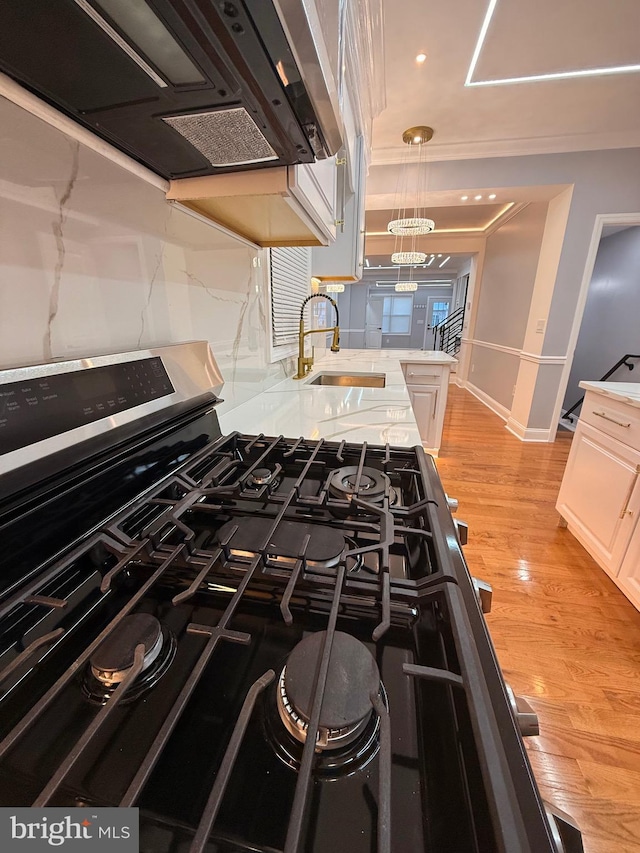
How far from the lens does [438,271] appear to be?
8938 millimetres

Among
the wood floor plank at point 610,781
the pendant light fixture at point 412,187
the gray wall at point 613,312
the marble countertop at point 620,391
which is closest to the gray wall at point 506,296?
the gray wall at point 613,312

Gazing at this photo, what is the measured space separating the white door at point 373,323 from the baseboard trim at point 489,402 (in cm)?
574

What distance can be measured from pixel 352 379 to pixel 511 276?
3.34m

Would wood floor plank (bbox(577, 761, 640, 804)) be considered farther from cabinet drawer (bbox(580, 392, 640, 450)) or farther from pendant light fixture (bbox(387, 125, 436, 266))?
pendant light fixture (bbox(387, 125, 436, 266))

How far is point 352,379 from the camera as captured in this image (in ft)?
7.66

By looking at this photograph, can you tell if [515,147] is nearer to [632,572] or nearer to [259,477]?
[632,572]

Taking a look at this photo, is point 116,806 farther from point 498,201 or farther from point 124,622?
point 498,201

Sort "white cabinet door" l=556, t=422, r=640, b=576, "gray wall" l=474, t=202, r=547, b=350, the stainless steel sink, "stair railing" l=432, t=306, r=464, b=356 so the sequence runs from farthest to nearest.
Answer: "stair railing" l=432, t=306, r=464, b=356 < "gray wall" l=474, t=202, r=547, b=350 < the stainless steel sink < "white cabinet door" l=556, t=422, r=640, b=576

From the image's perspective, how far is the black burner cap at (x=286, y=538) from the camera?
0.49 meters

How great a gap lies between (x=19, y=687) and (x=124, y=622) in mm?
99

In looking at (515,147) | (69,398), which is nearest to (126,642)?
(69,398)

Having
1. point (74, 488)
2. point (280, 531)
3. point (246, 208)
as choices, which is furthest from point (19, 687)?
point (246, 208)

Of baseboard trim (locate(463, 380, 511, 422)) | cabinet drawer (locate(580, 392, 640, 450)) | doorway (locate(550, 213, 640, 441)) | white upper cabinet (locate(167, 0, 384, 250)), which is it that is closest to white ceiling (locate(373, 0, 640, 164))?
white upper cabinet (locate(167, 0, 384, 250))

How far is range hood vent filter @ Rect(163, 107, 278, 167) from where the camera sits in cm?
52
